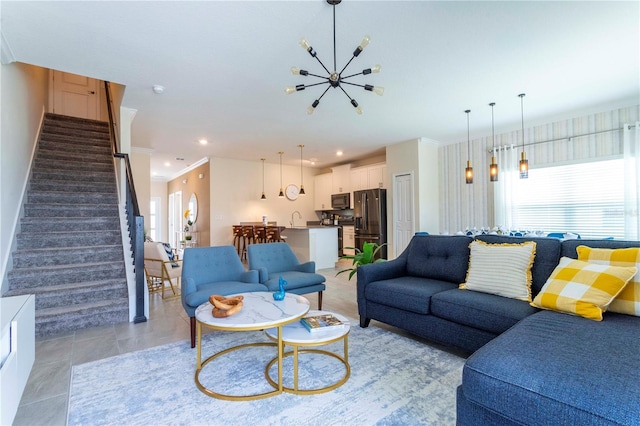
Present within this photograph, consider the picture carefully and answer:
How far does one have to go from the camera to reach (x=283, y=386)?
194cm

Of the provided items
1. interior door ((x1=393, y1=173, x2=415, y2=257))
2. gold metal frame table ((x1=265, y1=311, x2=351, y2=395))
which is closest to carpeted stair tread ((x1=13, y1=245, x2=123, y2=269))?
gold metal frame table ((x1=265, y1=311, x2=351, y2=395))

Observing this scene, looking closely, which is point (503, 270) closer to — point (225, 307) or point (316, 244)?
point (225, 307)

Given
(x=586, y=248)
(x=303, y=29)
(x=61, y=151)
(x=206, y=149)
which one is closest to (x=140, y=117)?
(x=61, y=151)

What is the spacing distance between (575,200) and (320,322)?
192 inches

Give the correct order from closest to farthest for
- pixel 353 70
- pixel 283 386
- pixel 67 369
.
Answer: pixel 283 386
pixel 67 369
pixel 353 70

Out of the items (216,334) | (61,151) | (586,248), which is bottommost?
(216,334)

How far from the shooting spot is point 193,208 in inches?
352

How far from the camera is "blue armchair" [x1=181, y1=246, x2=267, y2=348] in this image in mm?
2678

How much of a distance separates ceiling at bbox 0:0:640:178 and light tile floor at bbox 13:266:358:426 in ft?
8.86

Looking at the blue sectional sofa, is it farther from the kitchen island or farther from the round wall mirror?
the round wall mirror

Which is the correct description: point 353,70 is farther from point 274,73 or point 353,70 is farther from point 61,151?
point 61,151

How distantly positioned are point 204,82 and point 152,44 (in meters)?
0.80

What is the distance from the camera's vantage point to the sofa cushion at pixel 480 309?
2006 mm

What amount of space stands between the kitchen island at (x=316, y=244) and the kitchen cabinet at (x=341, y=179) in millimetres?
2098
